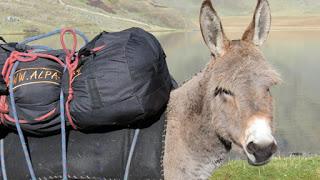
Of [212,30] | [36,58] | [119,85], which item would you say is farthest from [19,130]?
[212,30]

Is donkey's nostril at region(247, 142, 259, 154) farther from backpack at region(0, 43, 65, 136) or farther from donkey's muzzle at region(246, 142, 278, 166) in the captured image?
backpack at region(0, 43, 65, 136)

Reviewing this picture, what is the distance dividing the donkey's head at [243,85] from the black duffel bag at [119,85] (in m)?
0.64

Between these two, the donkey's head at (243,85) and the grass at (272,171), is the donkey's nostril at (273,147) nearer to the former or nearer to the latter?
the donkey's head at (243,85)

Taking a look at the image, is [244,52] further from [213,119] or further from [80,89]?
[80,89]

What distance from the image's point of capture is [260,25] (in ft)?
17.1

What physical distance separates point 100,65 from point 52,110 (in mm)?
699

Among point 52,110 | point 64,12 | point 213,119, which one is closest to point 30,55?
point 52,110

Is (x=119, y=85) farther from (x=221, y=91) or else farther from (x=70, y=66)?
(x=221, y=91)

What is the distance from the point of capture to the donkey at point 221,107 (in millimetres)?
4520

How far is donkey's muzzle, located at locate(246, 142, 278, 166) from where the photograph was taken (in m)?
4.22

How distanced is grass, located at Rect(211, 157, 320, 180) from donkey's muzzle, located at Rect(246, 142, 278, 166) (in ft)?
19.6

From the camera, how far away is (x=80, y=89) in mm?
4992

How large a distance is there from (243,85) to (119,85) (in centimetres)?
126

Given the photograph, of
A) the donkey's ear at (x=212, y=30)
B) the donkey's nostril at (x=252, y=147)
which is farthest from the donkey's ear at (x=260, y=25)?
the donkey's nostril at (x=252, y=147)
